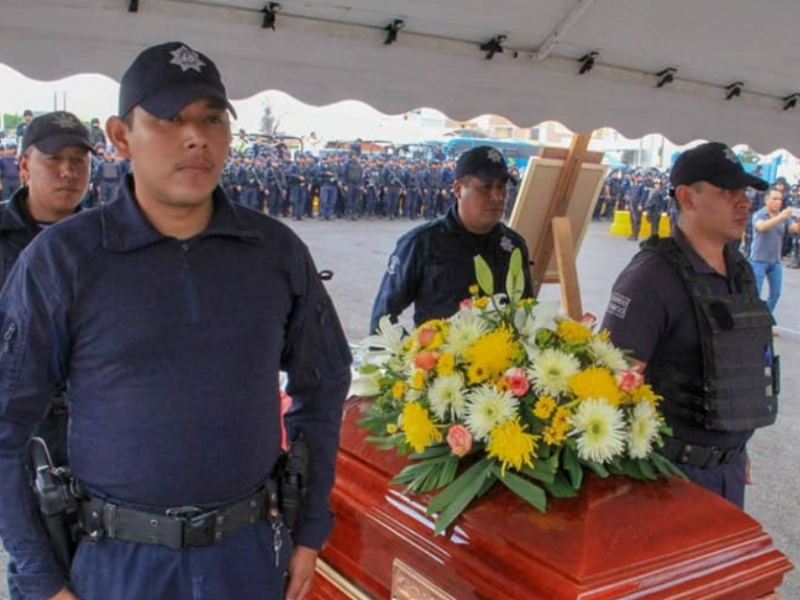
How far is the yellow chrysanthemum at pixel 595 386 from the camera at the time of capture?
145 cm

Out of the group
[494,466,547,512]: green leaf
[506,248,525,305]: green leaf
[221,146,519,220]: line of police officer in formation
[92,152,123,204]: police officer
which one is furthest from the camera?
[221,146,519,220]: line of police officer in formation

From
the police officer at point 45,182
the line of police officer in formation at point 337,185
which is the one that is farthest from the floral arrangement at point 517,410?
the line of police officer in formation at point 337,185

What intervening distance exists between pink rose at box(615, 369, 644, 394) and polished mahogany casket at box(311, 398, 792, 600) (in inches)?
7.0

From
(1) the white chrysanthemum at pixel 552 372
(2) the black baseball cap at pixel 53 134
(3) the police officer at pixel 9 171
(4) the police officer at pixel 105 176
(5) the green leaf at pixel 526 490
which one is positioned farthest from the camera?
(4) the police officer at pixel 105 176

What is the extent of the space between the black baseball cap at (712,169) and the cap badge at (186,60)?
1402 mm

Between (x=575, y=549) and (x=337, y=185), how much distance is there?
65.3ft

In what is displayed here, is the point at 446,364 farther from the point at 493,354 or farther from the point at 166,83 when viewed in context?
the point at 166,83

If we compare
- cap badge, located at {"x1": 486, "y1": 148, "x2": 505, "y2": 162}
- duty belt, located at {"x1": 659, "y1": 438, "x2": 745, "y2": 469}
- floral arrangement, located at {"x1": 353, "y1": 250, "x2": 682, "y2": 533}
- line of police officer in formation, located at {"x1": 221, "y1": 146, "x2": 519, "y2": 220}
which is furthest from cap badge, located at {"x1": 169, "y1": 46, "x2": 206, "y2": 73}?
line of police officer in formation, located at {"x1": 221, "y1": 146, "x2": 519, "y2": 220}

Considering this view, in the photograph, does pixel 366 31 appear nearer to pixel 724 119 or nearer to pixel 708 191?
pixel 708 191

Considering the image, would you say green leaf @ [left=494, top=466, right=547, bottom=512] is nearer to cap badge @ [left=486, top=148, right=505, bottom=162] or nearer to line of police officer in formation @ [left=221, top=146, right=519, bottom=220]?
cap badge @ [left=486, top=148, right=505, bottom=162]

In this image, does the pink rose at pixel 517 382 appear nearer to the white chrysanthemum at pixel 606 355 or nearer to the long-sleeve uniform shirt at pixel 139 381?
the white chrysanthemum at pixel 606 355

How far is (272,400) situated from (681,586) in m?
0.76

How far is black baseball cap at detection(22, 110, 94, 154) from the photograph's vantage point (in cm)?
238

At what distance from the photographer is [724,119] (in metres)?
3.73
